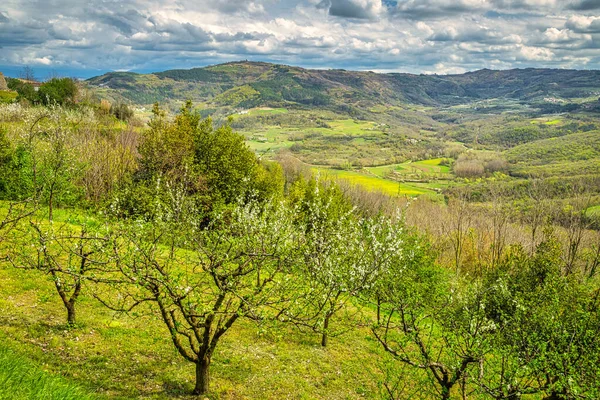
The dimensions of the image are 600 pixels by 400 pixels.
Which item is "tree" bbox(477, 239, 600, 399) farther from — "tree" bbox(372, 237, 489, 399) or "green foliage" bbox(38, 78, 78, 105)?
"green foliage" bbox(38, 78, 78, 105)

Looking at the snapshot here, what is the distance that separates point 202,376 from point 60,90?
248 ft

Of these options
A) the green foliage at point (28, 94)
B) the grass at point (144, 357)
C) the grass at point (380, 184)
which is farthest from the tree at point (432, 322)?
the grass at point (380, 184)

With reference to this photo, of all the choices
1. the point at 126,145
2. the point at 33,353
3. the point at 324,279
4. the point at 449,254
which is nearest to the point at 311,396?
the point at 324,279

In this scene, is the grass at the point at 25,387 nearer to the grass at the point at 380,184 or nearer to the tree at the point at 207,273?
the tree at the point at 207,273

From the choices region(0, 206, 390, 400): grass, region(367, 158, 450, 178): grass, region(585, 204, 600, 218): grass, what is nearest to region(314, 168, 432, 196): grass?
region(367, 158, 450, 178): grass

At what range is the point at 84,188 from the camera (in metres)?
37.4

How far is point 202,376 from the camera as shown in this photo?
12836 mm

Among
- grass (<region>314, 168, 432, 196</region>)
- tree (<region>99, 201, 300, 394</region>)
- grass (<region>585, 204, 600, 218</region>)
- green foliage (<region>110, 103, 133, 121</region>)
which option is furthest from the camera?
grass (<region>314, 168, 432, 196</region>)

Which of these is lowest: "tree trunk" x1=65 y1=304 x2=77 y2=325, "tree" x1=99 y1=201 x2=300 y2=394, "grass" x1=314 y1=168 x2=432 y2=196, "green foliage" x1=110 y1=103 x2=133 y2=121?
"grass" x1=314 y1=168 x2=432 y2=196

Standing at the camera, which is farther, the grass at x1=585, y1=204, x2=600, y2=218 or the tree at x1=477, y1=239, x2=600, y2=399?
the grass at x1=585, y1=204, x2=600, y2=218

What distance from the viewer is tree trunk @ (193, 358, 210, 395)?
12.8 m

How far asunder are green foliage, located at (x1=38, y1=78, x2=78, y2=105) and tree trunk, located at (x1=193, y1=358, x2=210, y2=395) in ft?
228

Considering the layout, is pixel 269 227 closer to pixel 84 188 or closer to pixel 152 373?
pixel 152 373

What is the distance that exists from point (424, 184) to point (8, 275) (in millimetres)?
130920
